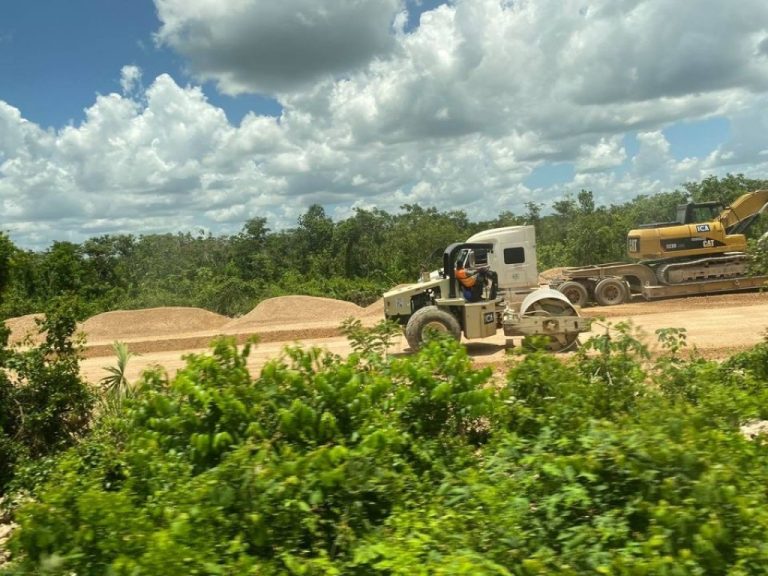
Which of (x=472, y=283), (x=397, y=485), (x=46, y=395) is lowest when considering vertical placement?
(x=397, y=485)

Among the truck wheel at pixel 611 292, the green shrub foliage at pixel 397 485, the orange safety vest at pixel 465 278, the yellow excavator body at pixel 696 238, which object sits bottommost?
the green shrub foliage at pixel 397 485

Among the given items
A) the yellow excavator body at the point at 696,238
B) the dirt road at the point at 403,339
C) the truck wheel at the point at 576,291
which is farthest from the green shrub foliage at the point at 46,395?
the yellow excavator body at the point at 696,238

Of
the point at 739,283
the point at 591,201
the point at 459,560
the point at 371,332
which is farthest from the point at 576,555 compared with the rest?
the point at 591,201

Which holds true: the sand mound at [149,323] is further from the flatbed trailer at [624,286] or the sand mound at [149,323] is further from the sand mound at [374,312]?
the flatbed trailer at [624,286]

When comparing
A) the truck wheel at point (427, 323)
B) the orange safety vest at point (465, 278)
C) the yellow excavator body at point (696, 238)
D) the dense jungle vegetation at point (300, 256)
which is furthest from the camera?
the dense jungle vegetation at point (300, 256)

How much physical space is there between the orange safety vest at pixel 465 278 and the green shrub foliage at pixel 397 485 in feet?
24.6

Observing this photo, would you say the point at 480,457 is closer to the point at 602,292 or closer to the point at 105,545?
the point at 105,545

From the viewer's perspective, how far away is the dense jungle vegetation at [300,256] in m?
31.5

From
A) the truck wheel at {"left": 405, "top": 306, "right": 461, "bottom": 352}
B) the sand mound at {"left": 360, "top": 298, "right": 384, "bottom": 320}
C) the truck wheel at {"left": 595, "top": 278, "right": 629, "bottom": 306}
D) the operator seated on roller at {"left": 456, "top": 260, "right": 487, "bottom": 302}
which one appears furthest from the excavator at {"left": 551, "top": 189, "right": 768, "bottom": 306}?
the truck wheel at {"left": 405, "top": 306, "right": 461, "bottom": 352}

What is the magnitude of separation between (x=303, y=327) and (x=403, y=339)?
662 centimetres

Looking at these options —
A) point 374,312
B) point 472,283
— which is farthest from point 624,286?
point 472,283

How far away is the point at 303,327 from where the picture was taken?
70.0 feet

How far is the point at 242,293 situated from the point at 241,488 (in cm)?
2821

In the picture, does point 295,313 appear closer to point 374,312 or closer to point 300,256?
point 374,312
